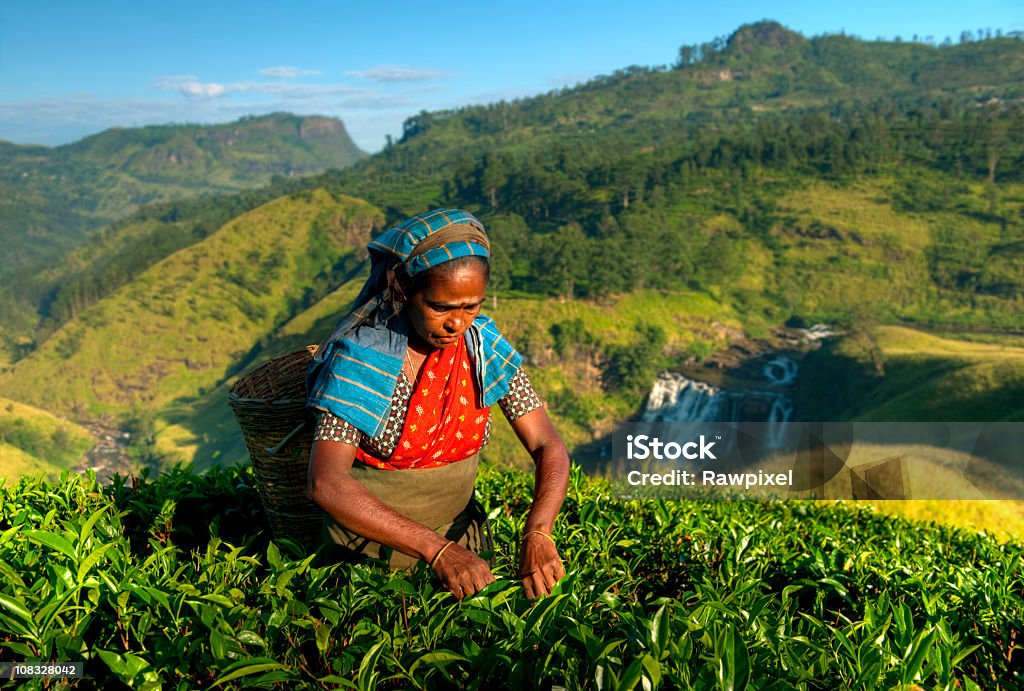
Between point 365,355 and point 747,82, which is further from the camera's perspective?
point 747,82

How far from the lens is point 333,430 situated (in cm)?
214

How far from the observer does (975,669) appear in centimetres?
199

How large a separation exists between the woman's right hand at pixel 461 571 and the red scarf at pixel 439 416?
0.47 metres

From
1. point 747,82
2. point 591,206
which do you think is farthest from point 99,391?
point 747,82

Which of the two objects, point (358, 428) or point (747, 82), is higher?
point (747, 82)

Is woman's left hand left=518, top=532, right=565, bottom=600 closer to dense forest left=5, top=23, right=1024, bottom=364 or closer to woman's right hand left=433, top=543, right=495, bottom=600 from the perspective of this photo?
woman's right hand left=433, top=543, right=495, bottom=600

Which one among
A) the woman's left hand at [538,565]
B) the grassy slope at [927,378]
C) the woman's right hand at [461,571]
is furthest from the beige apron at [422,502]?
the grassy slope at [927,378]

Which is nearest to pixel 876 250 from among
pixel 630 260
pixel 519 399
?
pixel 630 260

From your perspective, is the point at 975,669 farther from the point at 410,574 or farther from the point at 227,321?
the point at 227,321

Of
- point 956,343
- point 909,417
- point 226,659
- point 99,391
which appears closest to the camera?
point 226,659

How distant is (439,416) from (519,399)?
0.30 metres

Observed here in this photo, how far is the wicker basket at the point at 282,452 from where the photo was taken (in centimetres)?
267

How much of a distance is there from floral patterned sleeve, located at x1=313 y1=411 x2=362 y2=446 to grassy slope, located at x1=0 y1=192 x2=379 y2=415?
8485 centimetres

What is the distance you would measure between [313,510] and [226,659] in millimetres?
1219
